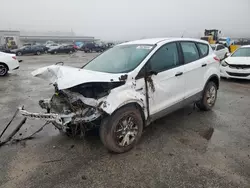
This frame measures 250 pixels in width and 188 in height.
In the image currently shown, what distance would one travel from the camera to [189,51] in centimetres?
416

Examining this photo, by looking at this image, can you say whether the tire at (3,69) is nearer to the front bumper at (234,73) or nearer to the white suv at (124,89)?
the white suv at (124,89)

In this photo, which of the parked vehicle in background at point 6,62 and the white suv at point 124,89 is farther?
the parked vehicle in background at point 6,62

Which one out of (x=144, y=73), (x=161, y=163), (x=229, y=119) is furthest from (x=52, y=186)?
(x=229, y=119)

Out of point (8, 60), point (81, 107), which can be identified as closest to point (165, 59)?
point (81, 107)

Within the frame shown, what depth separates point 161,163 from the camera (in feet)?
9.33

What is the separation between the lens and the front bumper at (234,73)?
25.8 ft

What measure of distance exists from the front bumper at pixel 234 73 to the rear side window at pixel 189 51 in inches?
188

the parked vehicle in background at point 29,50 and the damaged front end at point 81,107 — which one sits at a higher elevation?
the damaged front end at point 81,107

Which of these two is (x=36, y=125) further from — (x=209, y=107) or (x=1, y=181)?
(x=209, y=107)

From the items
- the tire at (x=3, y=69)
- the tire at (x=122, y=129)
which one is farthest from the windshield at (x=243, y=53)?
the tire at (x=3, y=69)

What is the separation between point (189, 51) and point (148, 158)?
8.06ft

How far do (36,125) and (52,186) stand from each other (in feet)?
6.67

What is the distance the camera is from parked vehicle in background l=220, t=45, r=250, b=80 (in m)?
7.88

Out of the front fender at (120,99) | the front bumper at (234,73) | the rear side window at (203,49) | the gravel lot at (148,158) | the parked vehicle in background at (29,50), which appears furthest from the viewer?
the parked vehicle in background at (29,50)
